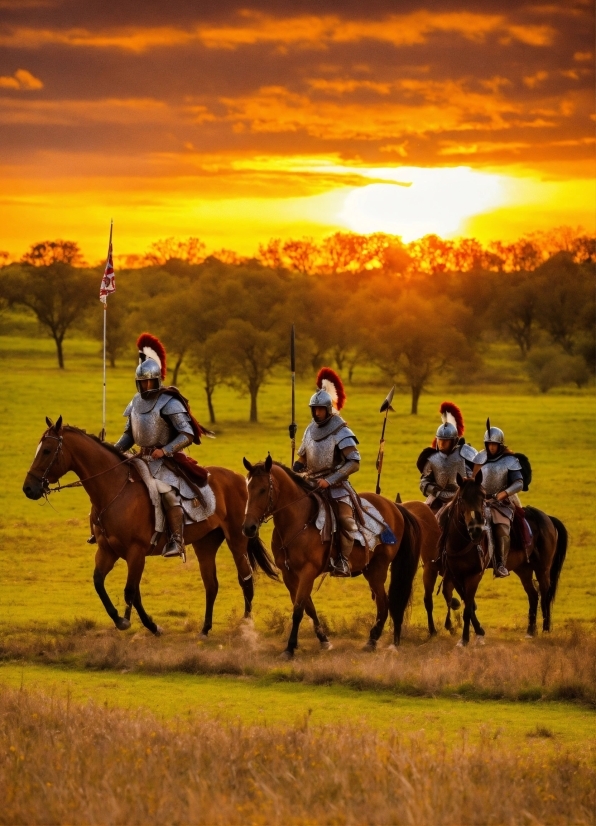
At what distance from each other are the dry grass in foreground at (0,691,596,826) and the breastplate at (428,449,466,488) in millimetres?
8429

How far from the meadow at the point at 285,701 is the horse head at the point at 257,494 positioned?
1780 millimetres

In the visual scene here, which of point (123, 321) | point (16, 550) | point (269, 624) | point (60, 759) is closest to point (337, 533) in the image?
point (269, 624)

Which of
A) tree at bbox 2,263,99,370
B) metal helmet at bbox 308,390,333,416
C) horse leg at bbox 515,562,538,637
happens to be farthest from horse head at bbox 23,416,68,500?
tree at bbox 2,263,99,370

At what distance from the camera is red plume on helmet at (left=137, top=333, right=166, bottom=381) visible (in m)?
18.1

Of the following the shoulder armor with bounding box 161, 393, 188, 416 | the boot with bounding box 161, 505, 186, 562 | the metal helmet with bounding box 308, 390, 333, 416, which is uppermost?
the metal helmet with bounding box 308, 390, 333, 416

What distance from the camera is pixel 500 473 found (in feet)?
62.2

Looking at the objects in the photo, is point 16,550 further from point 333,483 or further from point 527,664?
point 527,664

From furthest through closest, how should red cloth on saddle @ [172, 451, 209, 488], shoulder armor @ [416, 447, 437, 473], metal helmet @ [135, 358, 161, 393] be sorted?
shoulder armor @ [416, 447, 437, 473] < red cloth on saddle @ [172, 451, 209, 488] < metal helmet @ [135, 358, 161, 393]

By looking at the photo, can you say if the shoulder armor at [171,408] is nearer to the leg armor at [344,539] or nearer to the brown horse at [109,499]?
the brown horse at [109,499]

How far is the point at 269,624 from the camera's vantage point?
18688 mm

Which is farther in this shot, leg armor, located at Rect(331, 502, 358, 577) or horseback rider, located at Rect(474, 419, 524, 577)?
horseback rider, located at Rect(474, 419, 524, 577)

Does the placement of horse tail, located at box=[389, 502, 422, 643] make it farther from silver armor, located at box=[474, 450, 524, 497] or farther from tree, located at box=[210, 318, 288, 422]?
tree, located at box=[210, 318, 288, 422]

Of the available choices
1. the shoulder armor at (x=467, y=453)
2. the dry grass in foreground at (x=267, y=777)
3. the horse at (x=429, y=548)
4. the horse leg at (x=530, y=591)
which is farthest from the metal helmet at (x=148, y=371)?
the dry grass in foreground at (x=267, y=777)

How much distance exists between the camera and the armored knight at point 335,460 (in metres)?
16.8
